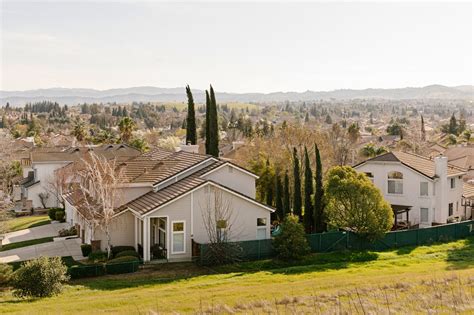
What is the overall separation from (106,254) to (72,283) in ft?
17.6

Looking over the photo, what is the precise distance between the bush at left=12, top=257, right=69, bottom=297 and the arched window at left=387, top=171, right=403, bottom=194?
29.9 metres

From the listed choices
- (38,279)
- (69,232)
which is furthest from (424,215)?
(38,279)

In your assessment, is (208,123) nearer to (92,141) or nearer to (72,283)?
(72,283)

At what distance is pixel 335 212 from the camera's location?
35.9 m

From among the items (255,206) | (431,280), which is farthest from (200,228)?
(431,280)

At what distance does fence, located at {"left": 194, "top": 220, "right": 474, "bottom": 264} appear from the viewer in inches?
1259

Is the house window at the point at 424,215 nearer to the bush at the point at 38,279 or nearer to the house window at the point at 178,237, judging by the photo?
the house window at the point at 178,237

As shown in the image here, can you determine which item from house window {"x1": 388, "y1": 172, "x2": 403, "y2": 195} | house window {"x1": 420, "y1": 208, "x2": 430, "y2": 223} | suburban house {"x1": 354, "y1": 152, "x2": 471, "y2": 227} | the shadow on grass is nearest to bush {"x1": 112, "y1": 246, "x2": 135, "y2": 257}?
the shadow on grass

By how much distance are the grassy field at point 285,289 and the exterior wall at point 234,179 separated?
575 cm

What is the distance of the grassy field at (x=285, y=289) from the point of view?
61.4ft

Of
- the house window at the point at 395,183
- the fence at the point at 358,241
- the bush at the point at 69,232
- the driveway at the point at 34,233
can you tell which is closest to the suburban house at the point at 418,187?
the house window at the point at 395,183

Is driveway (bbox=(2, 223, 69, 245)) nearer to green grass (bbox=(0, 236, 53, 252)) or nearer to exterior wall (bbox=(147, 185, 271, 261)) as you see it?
green grass (bbox=(0, 236, 53, 252))

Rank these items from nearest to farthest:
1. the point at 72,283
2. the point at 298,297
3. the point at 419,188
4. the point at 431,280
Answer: the point at 298,297
the point at 431,280
the point at 72,283
the point at 419,188

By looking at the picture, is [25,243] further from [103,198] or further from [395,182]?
[395,182]
